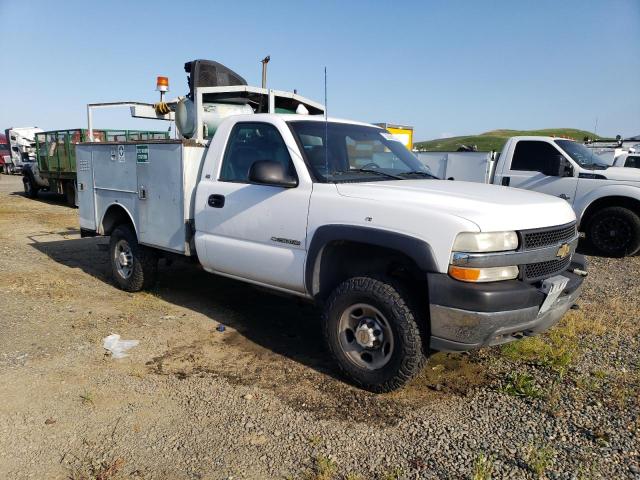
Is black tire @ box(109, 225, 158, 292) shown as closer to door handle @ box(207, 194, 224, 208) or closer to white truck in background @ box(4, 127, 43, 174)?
door handle @ box(207, 194, 224, 208)

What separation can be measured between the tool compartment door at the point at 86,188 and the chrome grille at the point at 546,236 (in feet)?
16.8

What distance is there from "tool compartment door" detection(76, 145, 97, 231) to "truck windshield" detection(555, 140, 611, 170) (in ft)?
25.0

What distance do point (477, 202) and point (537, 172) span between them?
6.25m

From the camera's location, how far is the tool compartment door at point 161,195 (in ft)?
15.7

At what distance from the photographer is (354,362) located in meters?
3.53

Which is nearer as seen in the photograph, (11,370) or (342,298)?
(342,298)

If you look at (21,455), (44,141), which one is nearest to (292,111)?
(21,455)

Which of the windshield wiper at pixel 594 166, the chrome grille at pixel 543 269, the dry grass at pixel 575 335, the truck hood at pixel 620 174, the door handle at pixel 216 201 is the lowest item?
the dry grass at pixel 575 335

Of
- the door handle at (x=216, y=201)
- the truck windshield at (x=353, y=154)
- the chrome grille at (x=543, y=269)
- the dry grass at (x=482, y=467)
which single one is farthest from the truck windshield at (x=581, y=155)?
the dry grass at (x=482, y=467)

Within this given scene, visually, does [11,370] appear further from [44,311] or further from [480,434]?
[480,434]

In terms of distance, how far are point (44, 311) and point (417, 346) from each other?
3.95 m

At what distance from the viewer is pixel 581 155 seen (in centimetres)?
869

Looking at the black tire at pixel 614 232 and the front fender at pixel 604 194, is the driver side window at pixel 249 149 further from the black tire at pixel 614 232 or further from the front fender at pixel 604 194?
the black tire at pixel 614 232

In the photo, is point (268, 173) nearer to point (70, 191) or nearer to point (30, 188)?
point (70, 191)
